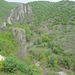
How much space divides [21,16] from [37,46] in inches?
1794

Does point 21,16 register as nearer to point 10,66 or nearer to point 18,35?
point 18,35

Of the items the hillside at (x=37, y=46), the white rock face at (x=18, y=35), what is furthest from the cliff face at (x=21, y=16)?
the white rock face at (x=18, y=35)

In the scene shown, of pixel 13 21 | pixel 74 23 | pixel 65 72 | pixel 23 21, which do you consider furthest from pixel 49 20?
pixel 65 72

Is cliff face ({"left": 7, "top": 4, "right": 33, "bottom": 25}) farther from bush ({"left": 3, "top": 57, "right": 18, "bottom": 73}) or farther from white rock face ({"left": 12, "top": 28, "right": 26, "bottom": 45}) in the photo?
bush ({"left": 3, "top": 57, "right": 18, "bottom": 73})

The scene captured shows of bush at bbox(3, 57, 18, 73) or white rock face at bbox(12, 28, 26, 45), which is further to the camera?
white rock face at bbox(12, 28, 26, 45)

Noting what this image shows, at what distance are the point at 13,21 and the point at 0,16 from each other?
16937 millimetres

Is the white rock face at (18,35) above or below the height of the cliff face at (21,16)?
below

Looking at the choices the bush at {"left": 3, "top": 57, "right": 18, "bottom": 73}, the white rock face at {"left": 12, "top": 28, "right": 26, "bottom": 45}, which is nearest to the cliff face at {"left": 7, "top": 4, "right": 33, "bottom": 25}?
the white rock face at {"left": 12, "top": 28, "right": 26, "bottom": 45}

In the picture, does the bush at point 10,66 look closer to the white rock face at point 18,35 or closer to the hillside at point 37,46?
the hillside at point 37,46

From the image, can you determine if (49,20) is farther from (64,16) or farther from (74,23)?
(74,23)

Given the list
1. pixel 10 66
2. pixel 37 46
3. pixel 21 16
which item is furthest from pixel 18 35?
pixel 21 16

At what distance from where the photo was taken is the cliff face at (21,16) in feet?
209

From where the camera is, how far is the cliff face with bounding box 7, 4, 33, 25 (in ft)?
209

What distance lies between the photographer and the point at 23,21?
6575 cm
